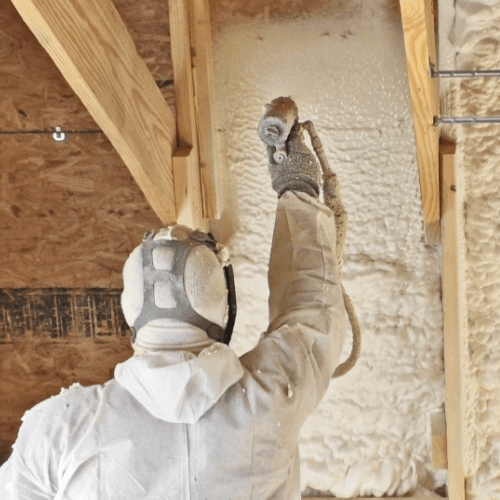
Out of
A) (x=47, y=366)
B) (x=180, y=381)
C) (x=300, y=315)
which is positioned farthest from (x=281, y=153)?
(x=47, y=366)

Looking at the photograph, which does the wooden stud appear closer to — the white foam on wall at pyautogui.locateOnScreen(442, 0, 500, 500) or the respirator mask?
the white foam on wall at pyautogui.locateOnScreen(442, 0, 500, 500)

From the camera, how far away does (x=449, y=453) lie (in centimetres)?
192

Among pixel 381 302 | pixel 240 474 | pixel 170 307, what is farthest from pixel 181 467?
pixel 381 302

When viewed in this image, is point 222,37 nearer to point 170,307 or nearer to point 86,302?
point 86,302

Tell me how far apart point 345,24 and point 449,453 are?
1.20 m

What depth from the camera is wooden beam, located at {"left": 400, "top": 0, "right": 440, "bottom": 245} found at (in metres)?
1.34

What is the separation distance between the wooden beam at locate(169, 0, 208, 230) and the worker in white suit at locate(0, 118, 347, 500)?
1.80 ft

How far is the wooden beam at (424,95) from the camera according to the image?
1.34 m

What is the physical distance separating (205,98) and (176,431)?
108cm

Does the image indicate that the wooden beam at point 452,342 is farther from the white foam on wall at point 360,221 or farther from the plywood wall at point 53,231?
the plywood wall at point 53,231

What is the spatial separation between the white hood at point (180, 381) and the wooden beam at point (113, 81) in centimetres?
53

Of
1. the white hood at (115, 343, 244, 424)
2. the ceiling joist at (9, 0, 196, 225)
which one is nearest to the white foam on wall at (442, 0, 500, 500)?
the ceiling joist at (9, 0, 196, 225)

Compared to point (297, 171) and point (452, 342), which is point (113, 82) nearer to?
point (297, 171)

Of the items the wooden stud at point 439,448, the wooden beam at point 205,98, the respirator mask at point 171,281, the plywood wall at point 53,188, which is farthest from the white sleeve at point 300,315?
the plywood wall at point 53,188
